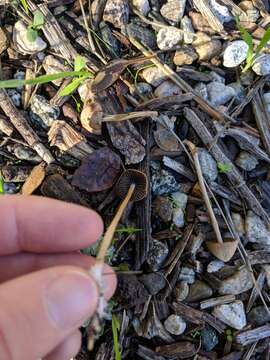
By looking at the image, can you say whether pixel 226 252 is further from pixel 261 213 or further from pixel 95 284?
pixel 95 284

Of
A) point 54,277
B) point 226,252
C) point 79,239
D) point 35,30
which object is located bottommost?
point 226,252

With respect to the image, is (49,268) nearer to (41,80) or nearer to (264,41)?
(41,80)

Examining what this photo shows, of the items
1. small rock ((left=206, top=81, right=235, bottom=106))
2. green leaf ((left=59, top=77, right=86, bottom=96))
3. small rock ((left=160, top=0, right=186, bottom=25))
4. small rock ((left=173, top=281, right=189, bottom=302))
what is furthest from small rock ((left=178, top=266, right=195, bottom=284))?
small rock ((left=160, top=0, right=186, bottom=25))

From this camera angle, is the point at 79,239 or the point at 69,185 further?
the point at 69,185

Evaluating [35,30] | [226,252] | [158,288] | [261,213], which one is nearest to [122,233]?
[158,288]

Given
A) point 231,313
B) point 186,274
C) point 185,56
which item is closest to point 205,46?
point 185,56

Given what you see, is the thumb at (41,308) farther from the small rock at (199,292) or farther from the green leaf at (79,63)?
the green leaf at (79,63)

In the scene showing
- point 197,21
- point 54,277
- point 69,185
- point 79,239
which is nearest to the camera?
point 54,277

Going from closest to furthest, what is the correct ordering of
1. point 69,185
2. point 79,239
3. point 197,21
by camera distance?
point 79,239 → point 69,185 → point 197,21
